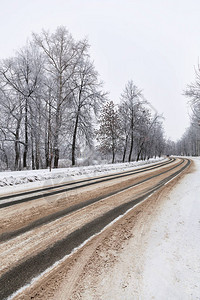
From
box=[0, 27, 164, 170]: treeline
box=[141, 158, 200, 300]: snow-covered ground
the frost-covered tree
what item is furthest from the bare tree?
box=[141, 158, 200, 300]: snow-covered ground

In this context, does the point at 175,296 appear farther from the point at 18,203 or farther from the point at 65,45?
the point at 65,45

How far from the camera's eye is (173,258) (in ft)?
6.90

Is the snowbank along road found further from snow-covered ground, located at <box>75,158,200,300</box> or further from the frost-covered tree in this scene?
the frost-covered tree

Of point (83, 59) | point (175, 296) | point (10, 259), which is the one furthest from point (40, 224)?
point (83, 59)

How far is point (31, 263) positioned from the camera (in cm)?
195

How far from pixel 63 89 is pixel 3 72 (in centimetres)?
559

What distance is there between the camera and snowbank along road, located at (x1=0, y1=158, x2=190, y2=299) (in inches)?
70.3

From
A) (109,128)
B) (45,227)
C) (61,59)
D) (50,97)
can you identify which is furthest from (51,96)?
(45,227)

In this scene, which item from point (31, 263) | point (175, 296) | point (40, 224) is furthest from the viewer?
point (40, 224)

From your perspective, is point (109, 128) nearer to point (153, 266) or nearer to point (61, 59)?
point (61, 59)

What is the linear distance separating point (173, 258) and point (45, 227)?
2.43 meters

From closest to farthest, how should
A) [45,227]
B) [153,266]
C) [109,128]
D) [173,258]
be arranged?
[153,266] < [173,258] < [45,227] < [109,128]

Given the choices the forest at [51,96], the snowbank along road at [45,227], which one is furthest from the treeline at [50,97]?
the snowbank along road at [45,227]

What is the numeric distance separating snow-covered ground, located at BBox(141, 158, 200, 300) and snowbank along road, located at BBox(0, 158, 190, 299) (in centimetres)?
106
